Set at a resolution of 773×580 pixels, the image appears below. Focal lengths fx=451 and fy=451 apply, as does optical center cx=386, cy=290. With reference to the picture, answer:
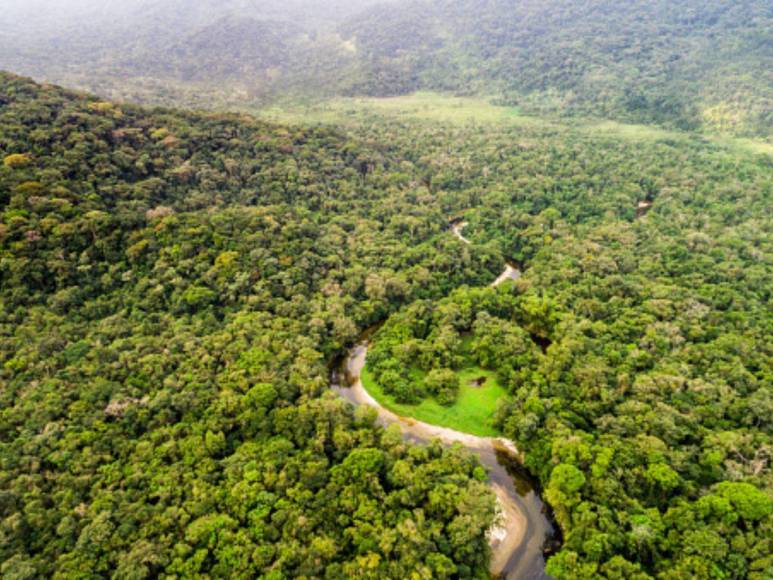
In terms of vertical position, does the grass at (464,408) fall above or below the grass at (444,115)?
below

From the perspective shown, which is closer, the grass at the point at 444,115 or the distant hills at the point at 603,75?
the grass at the point at 444,115

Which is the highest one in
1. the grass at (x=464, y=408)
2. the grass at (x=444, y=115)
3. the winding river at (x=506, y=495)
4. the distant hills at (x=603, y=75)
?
the distant hills at (x=603, y=75)

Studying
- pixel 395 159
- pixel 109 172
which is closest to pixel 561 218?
pixel 395 159

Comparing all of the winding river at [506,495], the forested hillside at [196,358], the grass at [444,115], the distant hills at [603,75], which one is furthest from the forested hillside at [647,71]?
the winding river at [506,495]

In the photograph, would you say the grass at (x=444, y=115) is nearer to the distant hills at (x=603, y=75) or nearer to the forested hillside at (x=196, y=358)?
the distant hills at (x=603, y=75)

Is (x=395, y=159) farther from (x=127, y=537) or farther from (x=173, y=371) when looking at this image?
(x=127, y=537)

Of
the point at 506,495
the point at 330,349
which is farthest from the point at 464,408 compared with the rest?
the point at 330,349
